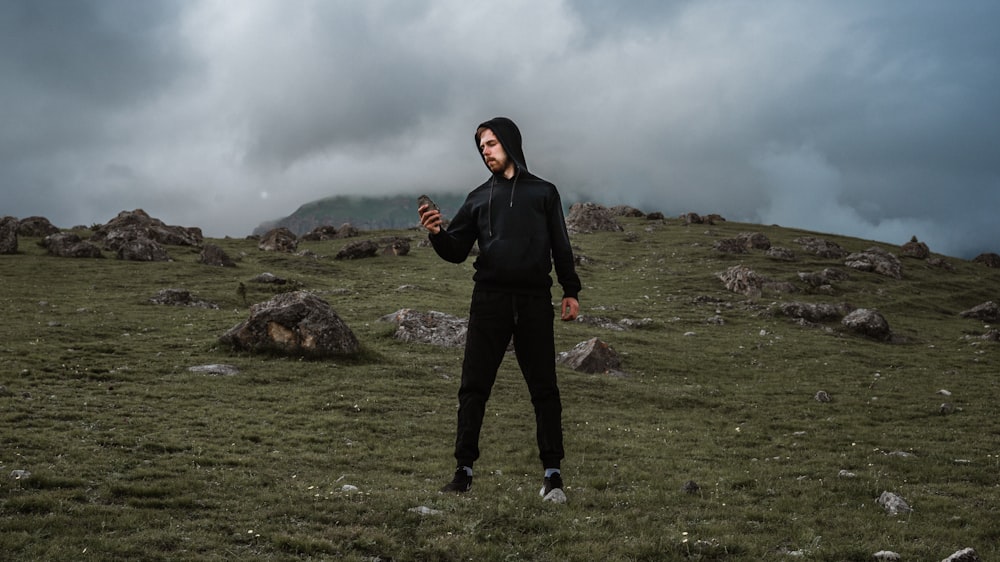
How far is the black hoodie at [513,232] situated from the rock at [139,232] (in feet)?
154

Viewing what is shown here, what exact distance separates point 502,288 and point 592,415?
376 inches

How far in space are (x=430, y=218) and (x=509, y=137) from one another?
181cm

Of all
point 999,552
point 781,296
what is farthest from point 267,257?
point 999,552

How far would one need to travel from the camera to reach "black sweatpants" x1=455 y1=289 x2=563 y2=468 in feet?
Result: 28.6

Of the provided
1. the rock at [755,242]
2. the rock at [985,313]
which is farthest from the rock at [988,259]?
the rock at [985,313]

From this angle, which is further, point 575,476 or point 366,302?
point 366,302

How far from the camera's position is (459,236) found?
30.6ft

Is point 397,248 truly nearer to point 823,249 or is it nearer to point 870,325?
point 870,325

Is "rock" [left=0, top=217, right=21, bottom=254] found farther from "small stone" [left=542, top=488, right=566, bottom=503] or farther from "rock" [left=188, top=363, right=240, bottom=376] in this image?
"small stone" [left=542, top=488, right=566, bottom=503]

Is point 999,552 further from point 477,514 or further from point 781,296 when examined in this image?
point 781,296

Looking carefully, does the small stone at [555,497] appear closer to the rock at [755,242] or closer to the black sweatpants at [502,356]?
the black sweatpants at [502,356]

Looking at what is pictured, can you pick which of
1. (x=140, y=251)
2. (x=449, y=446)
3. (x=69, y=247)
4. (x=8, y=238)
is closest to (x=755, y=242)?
(x=140, y=251)

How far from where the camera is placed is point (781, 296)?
46281 millimetres

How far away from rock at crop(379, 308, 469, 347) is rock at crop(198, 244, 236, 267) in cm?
2502
